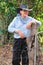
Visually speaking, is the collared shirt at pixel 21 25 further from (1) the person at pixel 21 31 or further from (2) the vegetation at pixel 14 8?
(2) the vegetation at pixel 14 8

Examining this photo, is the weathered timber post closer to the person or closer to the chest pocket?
the person

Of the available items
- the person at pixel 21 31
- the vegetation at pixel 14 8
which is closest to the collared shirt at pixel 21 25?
the person at pixel 21 31

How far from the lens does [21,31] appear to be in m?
→ 5.36

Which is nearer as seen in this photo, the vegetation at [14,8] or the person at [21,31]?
the person at [21,31]

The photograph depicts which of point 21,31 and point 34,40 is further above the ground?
point 21,31

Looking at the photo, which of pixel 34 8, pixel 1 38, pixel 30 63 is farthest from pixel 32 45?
→ pixel 1 38

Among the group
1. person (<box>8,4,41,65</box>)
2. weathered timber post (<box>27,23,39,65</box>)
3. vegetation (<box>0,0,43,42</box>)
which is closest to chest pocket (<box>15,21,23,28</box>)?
person (<box>8,4,41,65</box>)

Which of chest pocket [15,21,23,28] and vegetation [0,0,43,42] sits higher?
chest pocket [15,21,23,28]

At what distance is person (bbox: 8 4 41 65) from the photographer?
17.7 feet

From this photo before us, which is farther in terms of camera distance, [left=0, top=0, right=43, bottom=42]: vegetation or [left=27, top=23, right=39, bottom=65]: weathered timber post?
[left=0, top=0, right=43, bottom=42]: vegetation

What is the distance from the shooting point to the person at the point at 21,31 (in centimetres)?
541

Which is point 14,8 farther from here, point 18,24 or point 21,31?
point 21,31

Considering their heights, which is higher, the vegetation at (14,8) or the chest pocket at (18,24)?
the chest pocket at (18,24)

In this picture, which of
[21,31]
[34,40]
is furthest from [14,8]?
[21,31]
